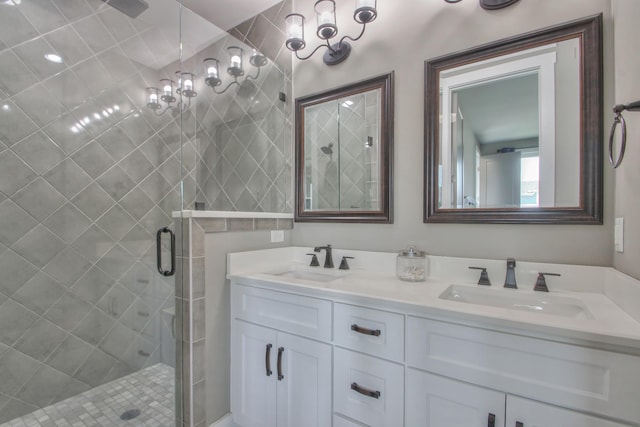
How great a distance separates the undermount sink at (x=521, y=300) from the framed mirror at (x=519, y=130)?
0.33m

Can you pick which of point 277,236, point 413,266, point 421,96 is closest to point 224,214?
point 277,236

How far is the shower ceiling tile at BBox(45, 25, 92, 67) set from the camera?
1.75 m

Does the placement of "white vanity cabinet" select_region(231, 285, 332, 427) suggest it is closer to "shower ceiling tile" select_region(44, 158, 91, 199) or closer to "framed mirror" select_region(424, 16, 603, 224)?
"framed mirror" select_region(424, 16, 603, 224)

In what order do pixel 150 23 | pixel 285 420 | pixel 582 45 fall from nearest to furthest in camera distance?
pixel 582 45 → pixel 285 420 → pixel 150 23

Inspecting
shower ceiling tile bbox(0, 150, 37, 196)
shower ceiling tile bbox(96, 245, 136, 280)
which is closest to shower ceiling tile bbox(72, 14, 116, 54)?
shower ceiling tile bbox(0, 150, 37, 196)

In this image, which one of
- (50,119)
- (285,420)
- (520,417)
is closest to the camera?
(520,417)

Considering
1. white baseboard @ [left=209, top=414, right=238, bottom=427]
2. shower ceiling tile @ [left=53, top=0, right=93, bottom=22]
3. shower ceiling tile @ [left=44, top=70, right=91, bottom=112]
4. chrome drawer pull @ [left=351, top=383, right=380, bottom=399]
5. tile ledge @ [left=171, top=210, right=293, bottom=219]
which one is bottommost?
white baseboard @ [left=209, top=414, right=238, bottom=427]

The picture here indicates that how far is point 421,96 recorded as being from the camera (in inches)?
63.2

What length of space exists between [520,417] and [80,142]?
2573mm

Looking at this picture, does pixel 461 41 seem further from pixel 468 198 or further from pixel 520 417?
pixel 520 417

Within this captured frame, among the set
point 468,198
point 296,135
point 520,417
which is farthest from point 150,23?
point 520,417

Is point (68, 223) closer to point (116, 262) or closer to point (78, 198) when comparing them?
point (78, 198)

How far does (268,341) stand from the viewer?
1.42 metres

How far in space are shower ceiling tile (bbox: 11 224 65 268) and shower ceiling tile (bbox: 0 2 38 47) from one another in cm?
104
